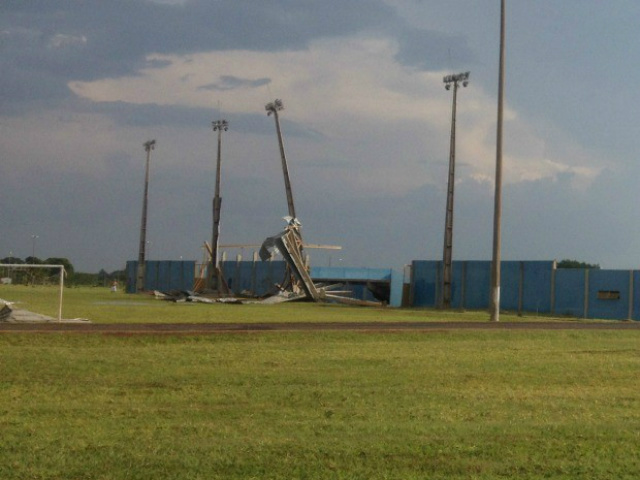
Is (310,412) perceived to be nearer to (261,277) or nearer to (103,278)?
(261,277)

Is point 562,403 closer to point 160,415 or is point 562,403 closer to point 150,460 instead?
point 160,415

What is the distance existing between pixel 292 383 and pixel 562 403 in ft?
12.9

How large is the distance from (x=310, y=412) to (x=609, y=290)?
36932 millimetres

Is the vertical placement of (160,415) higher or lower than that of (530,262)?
lower

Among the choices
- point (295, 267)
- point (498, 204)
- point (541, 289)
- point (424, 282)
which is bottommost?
point (541, 289)

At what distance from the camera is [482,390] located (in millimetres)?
13836

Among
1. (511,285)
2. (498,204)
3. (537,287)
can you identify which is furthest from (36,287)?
(498,204)

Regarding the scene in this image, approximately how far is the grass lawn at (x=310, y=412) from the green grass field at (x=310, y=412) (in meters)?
0.03

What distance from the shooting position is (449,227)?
5384cm

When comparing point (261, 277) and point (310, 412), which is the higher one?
point (261, 277)

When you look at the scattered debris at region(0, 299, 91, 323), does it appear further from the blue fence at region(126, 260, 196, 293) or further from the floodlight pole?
the blue fence at region(126, 260, 196, 293)

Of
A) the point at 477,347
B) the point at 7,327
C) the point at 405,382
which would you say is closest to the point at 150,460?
the point at 405,382

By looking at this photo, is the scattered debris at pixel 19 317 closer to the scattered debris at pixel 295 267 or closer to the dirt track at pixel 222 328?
the dirt track at pixel 222 328

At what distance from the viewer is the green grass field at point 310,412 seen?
27.7ft
